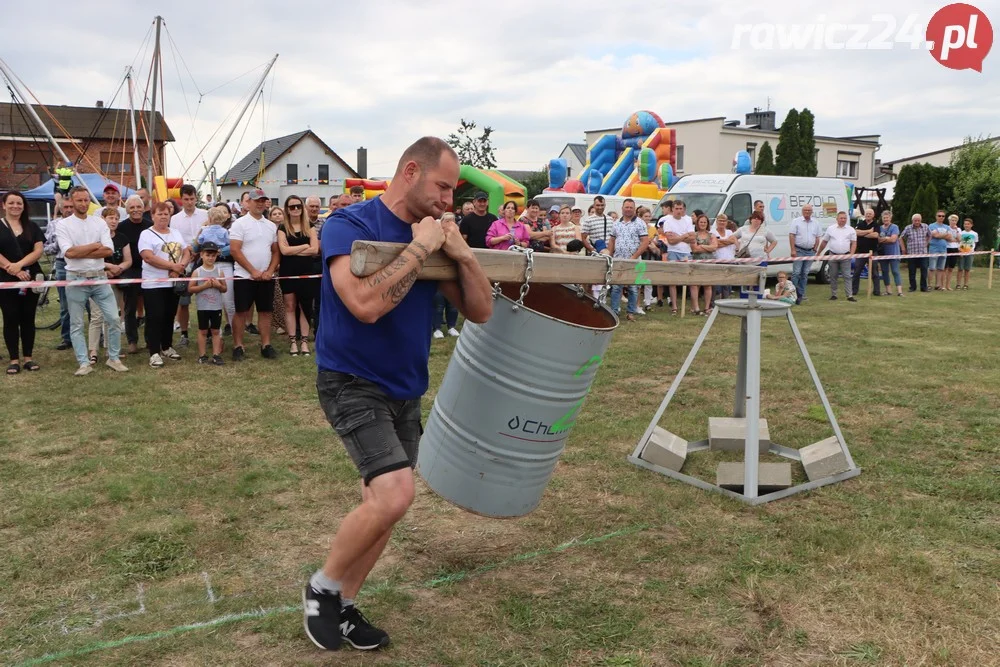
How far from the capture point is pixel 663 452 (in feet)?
16.7

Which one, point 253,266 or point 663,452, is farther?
point 253,266

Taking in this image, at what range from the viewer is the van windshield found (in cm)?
1619

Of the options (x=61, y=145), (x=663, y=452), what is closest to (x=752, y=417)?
(x=663, y=452)

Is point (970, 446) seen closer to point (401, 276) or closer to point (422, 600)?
point (422, 600)

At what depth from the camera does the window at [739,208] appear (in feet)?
53.7

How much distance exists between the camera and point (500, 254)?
3012 millimetres

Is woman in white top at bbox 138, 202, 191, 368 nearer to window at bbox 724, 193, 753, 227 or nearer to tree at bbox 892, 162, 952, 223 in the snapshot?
window at bbox 724, 193, 753, 227

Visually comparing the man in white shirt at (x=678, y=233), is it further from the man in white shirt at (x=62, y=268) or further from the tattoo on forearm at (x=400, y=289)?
the tattoo on forearm at (x=400, y=289)

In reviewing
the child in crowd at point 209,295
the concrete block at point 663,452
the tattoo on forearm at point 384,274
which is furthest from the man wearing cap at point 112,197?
the tattoo on forearm at point 384,274

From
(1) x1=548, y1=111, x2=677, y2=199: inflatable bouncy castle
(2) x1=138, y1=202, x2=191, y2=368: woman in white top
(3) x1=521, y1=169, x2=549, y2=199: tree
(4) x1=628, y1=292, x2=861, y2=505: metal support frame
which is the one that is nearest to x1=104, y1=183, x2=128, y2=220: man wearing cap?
(2) x1=138, y1=202, x2=191, y2=368: woman in white top

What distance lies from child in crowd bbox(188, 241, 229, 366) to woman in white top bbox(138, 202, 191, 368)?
179mm

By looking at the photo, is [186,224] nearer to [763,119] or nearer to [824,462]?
[824,462]

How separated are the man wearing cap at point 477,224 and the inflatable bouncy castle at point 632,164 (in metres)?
12.2

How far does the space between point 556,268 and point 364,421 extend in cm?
98
